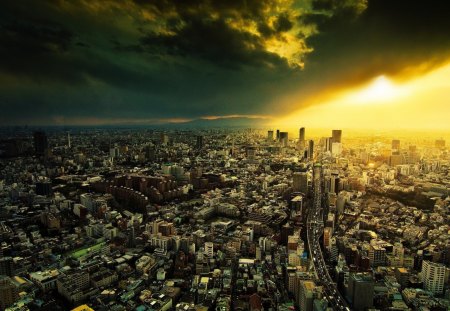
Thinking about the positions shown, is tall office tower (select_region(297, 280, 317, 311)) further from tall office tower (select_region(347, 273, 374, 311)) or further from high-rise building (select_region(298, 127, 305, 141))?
high-rise building (select_region(298, 127, 305, 141))

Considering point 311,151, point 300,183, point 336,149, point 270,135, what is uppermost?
point 270,135

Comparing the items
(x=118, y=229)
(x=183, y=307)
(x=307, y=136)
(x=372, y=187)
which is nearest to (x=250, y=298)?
(x=183, y=307)

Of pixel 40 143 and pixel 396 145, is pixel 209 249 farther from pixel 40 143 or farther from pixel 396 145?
pixel 396 145

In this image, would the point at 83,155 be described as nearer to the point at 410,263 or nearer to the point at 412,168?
the point at 410,263

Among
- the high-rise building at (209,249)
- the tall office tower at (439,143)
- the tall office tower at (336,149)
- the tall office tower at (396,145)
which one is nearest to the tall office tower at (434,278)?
the high-rise building at (209,249)

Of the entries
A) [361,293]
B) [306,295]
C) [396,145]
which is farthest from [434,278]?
[396,145]

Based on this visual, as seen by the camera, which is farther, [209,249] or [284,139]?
[284,139]

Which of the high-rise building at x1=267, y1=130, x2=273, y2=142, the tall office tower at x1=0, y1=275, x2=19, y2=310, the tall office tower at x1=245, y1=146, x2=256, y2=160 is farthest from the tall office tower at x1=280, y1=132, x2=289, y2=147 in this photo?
the tall office tower at x1=0, y1=275, x2=19, y2=310
